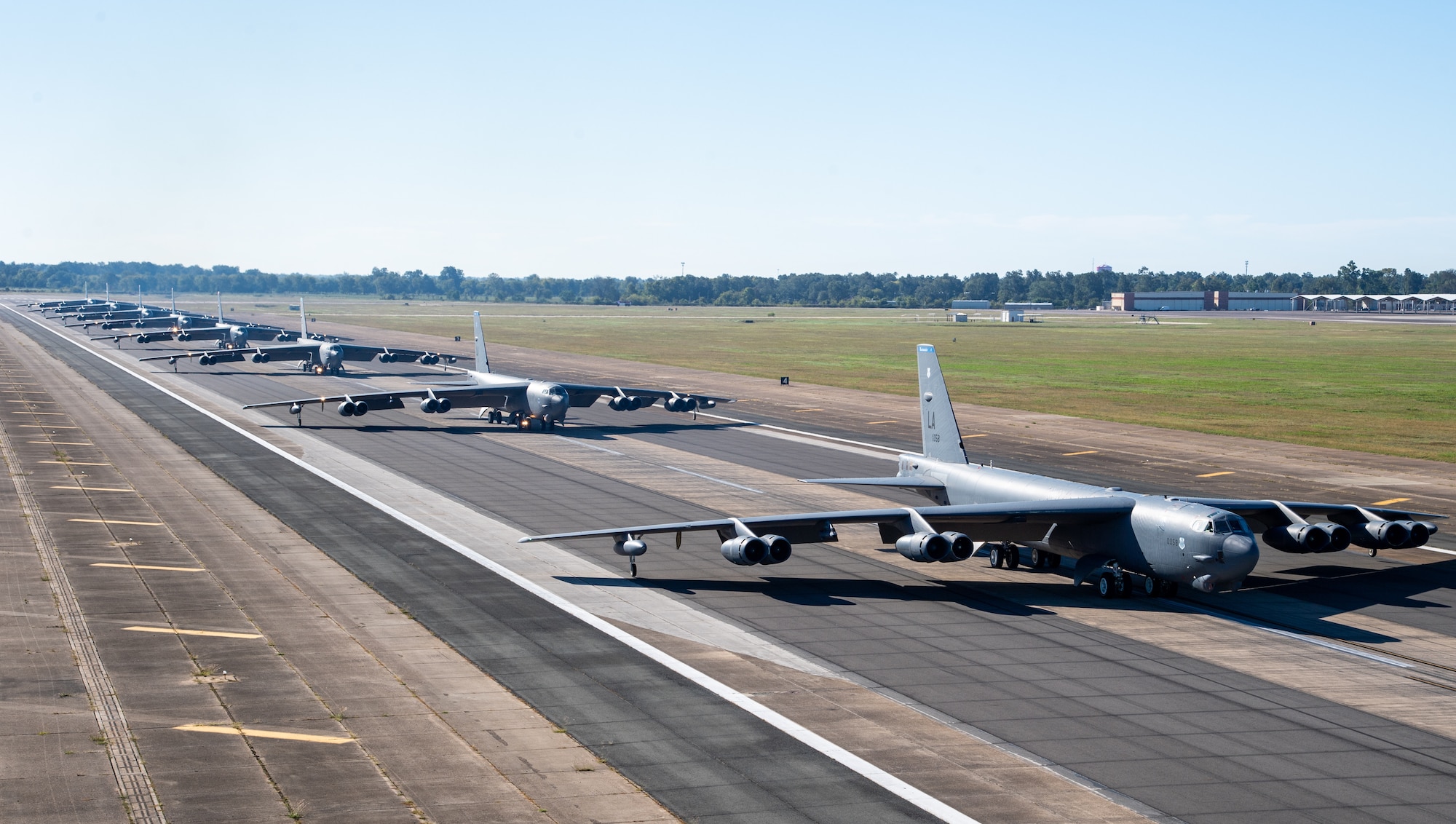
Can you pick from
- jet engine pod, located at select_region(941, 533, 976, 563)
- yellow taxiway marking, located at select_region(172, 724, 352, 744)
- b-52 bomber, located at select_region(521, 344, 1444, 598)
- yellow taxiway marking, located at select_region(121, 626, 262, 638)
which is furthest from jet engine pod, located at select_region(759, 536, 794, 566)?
yellow taxiway marking, located at select_region(172, 724, 352, 744)

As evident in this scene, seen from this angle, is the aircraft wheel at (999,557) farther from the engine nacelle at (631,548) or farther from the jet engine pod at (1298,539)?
the engine nacelle at (631,548)

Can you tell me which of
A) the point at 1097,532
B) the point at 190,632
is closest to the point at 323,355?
the point at 190,632

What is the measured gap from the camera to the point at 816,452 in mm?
65562

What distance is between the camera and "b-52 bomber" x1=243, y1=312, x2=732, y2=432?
245ft

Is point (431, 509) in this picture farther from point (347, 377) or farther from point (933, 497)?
point (347, 377)

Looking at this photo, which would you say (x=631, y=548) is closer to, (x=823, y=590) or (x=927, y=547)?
(x=823, y=590)

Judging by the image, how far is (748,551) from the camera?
32.8 meters

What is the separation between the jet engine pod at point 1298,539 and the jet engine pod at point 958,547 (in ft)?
30.0

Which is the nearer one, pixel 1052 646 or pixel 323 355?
pixel 1052 646

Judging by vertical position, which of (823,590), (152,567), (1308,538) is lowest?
(823,590)

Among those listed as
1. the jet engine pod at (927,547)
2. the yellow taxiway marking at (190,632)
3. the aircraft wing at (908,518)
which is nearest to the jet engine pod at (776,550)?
the aircraft wing at (908,518)

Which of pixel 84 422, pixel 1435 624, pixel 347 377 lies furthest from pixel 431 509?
pixel 347 377

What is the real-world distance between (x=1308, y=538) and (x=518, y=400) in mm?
50754

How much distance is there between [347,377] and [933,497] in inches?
3399
